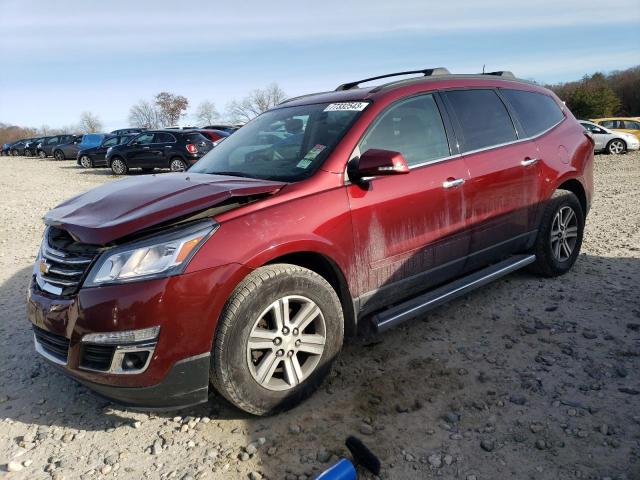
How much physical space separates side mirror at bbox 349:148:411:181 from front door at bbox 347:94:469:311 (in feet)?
0.41

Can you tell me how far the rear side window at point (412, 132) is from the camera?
3.27 metres

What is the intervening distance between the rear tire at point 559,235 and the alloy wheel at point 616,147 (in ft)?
58.2

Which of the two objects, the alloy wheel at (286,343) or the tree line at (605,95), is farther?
the tree line at (605,95)

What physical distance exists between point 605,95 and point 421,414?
44.7 metres

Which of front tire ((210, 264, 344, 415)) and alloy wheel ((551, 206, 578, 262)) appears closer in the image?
front tire ((210, 264, 344, 415))

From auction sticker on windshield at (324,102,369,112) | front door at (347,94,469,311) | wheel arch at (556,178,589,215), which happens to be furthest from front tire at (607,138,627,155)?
auction sticker on windshield at (324,102,369,112)

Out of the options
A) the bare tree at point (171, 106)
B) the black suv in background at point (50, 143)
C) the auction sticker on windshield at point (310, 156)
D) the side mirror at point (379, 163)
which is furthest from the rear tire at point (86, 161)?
the bare tree at point (171, 106)

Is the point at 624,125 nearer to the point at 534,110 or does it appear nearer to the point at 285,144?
the point at 534,110

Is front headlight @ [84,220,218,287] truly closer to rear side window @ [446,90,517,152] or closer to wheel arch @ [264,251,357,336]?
wheel arch @ [264,251,357,336]

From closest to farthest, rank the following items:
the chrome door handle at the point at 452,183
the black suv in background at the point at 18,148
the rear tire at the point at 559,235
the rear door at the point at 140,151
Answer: the chrome door handle at the point at 452,183 < the rear tire at the point at 559,235 < the rear door at the point at 140,151 < the black suv in background at the point at 18,148

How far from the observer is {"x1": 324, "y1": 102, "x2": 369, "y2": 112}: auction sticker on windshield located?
3311 mm

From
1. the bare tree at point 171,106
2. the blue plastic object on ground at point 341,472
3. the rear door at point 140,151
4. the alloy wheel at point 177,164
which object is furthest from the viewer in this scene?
the bare tree at point 171,106

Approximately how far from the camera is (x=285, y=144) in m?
3.48

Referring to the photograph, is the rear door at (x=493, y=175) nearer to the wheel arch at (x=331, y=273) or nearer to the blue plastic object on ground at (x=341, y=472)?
the wheel arch at (x=331, y=273)
